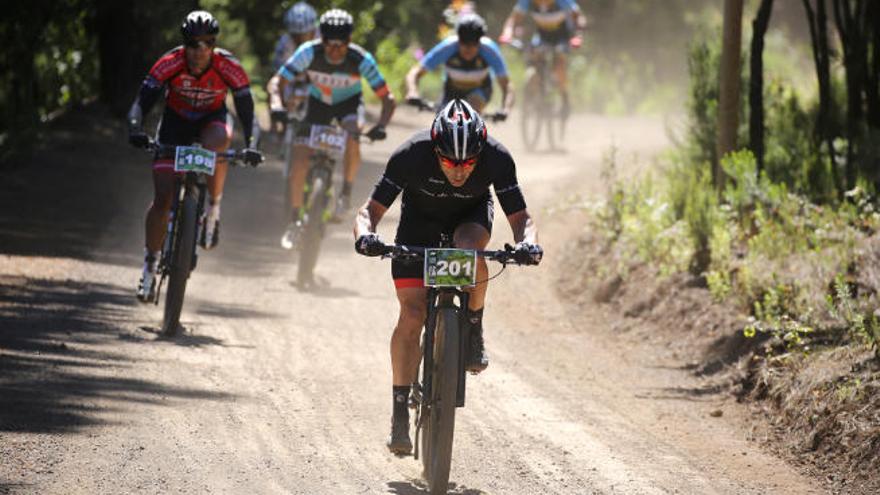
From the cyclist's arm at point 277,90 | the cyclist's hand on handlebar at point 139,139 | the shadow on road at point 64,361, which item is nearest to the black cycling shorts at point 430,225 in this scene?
the shadow on road at point 64,361

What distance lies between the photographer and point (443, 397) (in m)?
7.03

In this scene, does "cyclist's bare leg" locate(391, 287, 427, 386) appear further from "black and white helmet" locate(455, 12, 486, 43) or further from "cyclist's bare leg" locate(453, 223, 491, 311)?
"black and white helmet" locate(455, 12, 486, 43)

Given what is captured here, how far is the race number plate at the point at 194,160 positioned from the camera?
34.6 feet

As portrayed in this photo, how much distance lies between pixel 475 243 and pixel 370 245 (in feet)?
2.28

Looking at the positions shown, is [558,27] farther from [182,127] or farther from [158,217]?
[158,217]

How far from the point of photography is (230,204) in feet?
59.2

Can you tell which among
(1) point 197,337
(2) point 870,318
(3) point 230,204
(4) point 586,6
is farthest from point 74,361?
(4) point 586,6

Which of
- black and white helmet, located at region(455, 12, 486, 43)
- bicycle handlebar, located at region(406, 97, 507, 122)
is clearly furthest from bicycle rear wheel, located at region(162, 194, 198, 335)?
black and white helmet, located at region(455, 12, 486, 43)

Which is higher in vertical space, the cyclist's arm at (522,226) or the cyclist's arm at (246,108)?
the cyclist's arm at (246,108)

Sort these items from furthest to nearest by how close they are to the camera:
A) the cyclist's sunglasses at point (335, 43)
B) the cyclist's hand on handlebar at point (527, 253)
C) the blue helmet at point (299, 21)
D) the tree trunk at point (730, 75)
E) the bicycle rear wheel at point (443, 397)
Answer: the blue helmet at point (299, 21), the cyclist's sunglasses at point (335, 43), the tree trunk at point (730, 75), the cyclist's hand on handlebar at point (527, 253), the bicycle rear wheel at point (443, 397)

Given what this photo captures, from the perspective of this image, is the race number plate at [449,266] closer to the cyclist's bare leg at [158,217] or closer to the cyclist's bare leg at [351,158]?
the cyclist's bare leg at [158,217]

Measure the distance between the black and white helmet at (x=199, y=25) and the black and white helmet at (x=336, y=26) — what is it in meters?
2.57

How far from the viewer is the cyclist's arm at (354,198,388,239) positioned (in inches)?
293

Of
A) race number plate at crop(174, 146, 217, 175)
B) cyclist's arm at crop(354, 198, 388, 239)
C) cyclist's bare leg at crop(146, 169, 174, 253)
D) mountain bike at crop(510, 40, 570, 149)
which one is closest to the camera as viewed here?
cyclist's arm at crop(354, 198, 388, 239)
